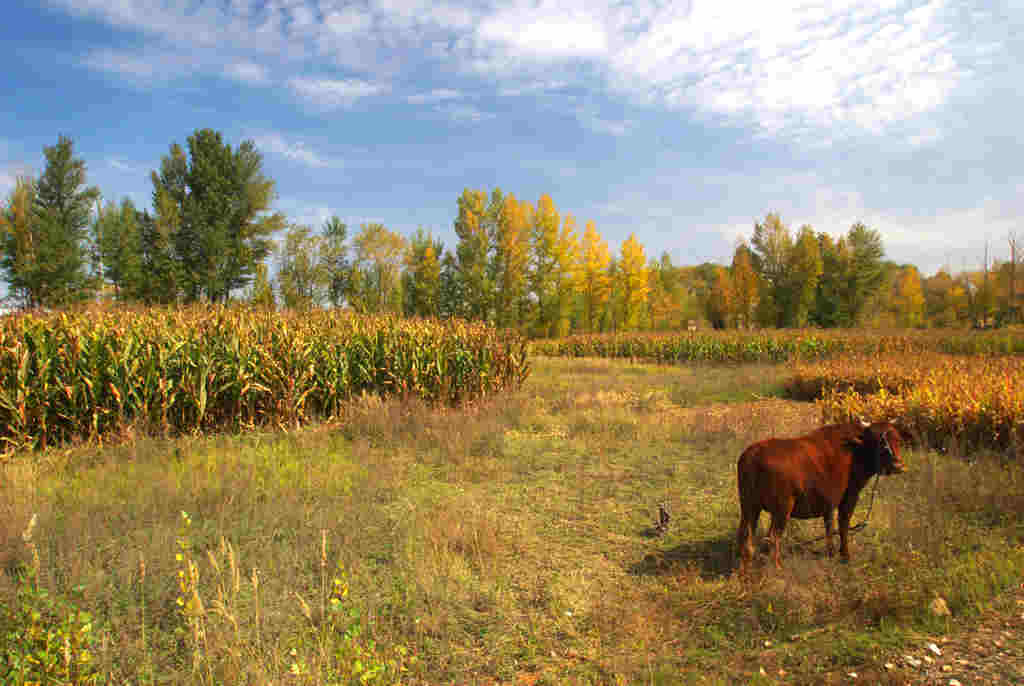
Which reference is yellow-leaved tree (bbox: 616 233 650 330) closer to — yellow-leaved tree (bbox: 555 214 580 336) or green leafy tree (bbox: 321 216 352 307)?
yellow-leaved tree (bbox: 555 214 580 336)

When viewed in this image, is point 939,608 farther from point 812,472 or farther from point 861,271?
point 861,271

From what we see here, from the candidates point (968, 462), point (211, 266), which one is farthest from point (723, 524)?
point (211, 266)

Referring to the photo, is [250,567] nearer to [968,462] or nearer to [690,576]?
[690,576]

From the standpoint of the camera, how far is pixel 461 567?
4.07 meters

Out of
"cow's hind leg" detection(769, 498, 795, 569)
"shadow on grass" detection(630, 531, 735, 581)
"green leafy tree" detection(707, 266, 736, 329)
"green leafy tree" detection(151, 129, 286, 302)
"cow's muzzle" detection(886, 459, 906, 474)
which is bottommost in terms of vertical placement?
"shadow on grass" detection(630, 531, 735, 581)

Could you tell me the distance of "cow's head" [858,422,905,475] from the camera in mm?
3686

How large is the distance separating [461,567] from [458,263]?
3980 cm

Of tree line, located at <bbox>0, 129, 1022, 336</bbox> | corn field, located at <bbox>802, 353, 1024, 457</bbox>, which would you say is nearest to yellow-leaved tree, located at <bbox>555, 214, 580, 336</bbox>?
tree line, located at <bbox>0, 129, 1022, 336</bbox>

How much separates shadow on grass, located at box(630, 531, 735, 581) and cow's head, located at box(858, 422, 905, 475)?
49.5 inches

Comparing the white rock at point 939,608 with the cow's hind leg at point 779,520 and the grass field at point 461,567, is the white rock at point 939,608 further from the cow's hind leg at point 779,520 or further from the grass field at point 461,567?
the cow's hind leg at point 779,520

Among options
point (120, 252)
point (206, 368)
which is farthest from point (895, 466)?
point (120, 252)

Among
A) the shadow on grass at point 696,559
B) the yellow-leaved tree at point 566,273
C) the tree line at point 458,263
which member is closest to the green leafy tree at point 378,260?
the tree line at point 458,263

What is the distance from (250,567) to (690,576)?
3.40m

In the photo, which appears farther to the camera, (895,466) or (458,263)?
(458,263)
